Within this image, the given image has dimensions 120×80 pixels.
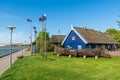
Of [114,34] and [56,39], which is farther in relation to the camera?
[114,34]

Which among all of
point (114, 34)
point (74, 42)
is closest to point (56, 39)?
point (74, 42)

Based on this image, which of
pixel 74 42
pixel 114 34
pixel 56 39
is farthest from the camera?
pixel 114 34

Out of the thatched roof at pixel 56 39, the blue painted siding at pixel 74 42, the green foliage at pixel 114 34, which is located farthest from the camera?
the green foliage at pixel 114 34

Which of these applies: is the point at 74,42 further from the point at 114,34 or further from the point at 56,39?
the point at 114,34

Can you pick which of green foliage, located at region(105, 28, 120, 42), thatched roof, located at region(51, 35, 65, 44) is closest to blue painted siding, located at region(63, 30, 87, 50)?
thatched roof, located at region(51, 35, 65, 44)

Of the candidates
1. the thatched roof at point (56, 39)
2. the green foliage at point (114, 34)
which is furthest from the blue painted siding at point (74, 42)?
the green foliage at point (114, 34)

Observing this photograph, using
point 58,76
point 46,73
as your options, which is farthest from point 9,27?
point 58,76

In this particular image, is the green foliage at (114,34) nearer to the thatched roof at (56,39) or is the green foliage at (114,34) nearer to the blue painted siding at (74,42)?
the thatched roof at (56,39)

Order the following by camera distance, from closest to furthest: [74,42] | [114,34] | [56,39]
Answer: [74,42] < [56,39] < [114,34]

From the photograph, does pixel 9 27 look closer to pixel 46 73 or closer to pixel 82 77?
pixel 46 73

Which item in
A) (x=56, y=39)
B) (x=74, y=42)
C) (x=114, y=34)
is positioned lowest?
(x=74, y=42)

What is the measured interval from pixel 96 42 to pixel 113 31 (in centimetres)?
5891

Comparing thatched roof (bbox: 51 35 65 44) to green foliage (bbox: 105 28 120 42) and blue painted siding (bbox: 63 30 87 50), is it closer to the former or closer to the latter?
blue painted siding (bbox: 63 30 87 50)

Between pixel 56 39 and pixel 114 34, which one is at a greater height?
pixel 114 34
